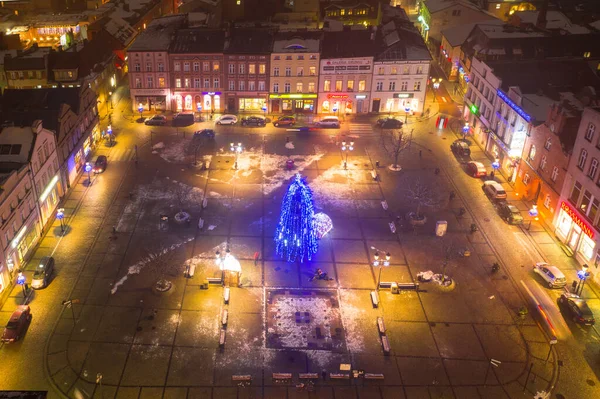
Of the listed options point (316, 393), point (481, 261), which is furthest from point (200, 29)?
point (316, 393)

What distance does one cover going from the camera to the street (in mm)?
53344

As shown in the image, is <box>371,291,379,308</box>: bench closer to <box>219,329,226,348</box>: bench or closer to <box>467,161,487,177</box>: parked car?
<box>219,329,226,348</box>: bench

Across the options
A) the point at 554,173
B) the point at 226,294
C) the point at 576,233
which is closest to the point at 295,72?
the point at 554,173

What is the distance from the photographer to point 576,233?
70.9 m

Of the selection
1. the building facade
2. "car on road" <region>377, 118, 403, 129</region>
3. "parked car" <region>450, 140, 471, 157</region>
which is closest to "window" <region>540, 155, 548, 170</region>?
"parked car" <region>450, 140, 471, 157</region>

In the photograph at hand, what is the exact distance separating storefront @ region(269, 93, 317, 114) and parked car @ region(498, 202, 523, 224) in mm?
44998

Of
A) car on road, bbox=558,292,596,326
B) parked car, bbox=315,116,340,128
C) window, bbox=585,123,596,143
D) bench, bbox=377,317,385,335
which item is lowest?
bench, bbox=377,317,385,335

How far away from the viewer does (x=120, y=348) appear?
55.8 m

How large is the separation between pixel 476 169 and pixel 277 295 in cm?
4228

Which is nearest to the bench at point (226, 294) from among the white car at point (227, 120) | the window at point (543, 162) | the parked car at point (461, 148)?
the window at point (543, 162)

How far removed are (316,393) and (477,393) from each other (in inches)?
591

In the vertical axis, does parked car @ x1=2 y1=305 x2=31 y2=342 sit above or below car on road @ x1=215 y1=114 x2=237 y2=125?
Answer: below

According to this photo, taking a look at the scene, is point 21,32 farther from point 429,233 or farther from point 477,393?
point 477,393

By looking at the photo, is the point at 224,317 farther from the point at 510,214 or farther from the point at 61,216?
the point at 510,214
